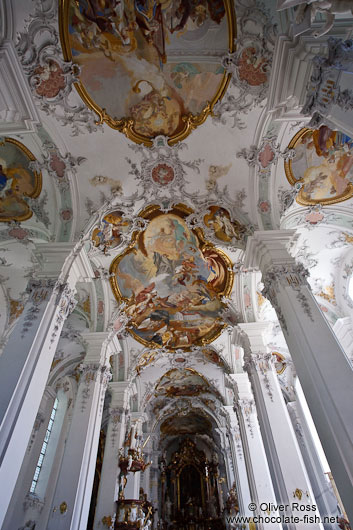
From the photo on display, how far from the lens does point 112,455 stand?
37.7ft

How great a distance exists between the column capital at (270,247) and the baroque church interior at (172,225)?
0.06 metres

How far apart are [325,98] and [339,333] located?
9.18 m

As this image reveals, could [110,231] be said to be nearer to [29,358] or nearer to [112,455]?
[29,358]

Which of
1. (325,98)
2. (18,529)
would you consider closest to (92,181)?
(325,98)

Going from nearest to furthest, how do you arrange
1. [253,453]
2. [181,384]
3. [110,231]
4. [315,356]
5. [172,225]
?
1. [315,356]
2. [110,231]
3. [172,225]
4. [253,453]
5. [181,384]

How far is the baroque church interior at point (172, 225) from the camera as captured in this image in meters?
5.26

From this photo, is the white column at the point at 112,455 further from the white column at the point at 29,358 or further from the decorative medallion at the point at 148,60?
the decorative medallion at the point at 148,60

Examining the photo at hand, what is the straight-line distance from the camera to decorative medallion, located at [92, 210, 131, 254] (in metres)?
9.34

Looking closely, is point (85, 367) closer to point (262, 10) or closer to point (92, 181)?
point (92, 181)

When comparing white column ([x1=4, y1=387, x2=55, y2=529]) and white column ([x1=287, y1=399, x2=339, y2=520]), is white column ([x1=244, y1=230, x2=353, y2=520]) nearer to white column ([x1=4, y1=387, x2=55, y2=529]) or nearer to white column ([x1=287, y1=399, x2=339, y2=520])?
white column ([x1=287, y1=399, x2=339, y2=520])

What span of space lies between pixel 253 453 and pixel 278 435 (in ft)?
12.3

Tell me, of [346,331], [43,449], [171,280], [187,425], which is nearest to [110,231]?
[171,280]

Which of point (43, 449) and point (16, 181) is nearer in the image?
point (16, 181)

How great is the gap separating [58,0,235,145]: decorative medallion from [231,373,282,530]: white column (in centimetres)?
1059
